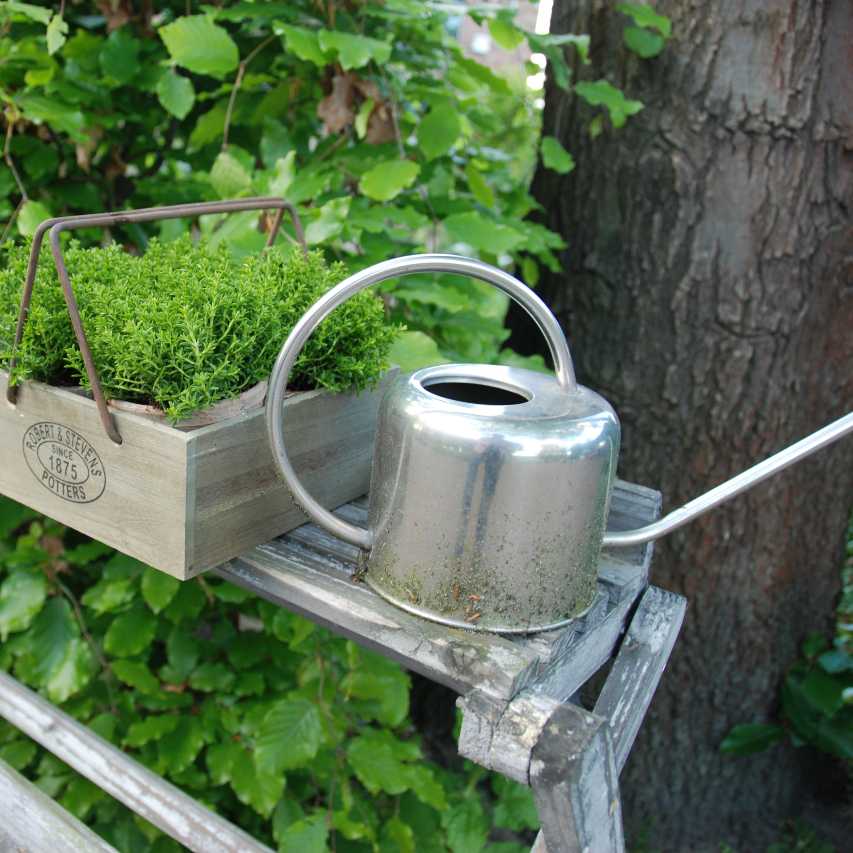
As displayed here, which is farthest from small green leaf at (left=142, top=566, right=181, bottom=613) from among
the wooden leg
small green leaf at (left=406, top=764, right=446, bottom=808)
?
the wooden leg

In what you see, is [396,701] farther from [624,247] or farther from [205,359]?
[624,247]

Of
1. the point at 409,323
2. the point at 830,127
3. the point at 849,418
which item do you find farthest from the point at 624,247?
the point at 849,418

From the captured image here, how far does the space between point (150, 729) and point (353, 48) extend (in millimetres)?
1213

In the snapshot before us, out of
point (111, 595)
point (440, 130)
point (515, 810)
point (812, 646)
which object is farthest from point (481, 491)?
point (812, 646)

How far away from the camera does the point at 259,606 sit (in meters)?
1.64

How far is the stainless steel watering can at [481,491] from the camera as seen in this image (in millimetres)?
731

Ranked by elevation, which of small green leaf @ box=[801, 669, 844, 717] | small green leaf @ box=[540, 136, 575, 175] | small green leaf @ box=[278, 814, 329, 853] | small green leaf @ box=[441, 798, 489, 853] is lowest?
small green leaf @ box=[441, 798, 489, 853]

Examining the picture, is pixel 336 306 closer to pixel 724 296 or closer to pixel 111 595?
pixel 111 595

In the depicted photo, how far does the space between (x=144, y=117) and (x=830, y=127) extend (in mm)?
1355

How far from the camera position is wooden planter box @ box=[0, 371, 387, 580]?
80cm

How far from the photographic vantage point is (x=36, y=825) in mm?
1192

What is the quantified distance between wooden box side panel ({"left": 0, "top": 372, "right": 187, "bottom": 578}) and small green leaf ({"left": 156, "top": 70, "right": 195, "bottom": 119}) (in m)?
0.67

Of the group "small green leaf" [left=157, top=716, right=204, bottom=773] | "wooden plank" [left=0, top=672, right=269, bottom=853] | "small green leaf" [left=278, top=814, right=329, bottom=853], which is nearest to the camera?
"wooden plank" [left=0, top=672, right=269, bottom=853]

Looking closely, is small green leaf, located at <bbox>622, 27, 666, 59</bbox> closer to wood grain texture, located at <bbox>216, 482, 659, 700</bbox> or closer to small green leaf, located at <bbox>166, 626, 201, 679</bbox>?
wood grain texture, located at <bbox>216, 482, 659, 700</bbox>
